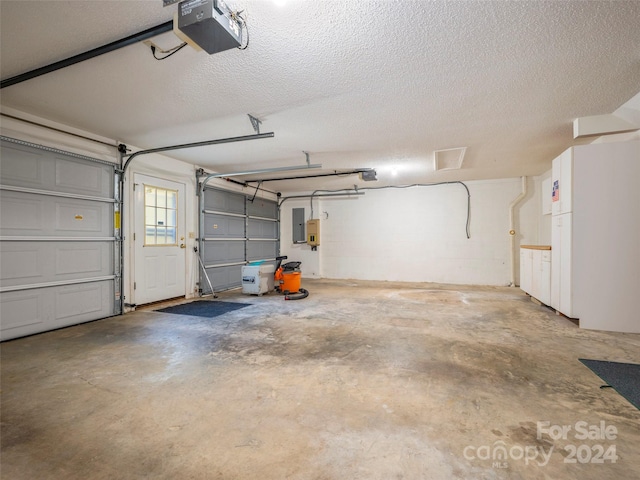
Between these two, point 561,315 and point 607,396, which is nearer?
point 607,396

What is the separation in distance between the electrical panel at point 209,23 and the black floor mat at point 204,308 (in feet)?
11.7

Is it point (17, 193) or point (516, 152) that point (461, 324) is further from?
point (17, 193)

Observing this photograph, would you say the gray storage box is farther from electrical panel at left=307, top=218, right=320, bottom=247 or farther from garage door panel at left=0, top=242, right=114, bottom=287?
electrical panel at left=307, top=218, right=320, bottom=247

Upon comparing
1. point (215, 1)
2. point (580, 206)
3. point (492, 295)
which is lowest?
point (492, 295)

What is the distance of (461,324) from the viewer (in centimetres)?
374

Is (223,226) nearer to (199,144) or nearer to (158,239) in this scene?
(158,239)

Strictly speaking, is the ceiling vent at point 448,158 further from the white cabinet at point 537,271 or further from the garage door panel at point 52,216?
the garage door panel at point 52,216

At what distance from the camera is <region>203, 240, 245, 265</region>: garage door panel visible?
20.0ft

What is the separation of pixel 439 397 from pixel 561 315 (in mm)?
3398

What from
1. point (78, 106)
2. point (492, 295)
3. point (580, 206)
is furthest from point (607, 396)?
point (78, 106)

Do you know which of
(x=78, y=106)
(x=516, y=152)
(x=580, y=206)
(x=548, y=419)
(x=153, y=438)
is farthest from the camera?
(x=516, y=152)

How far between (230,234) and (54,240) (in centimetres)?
341

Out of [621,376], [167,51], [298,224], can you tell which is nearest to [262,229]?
[298,224]

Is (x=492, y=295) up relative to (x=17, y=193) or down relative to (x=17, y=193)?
down
